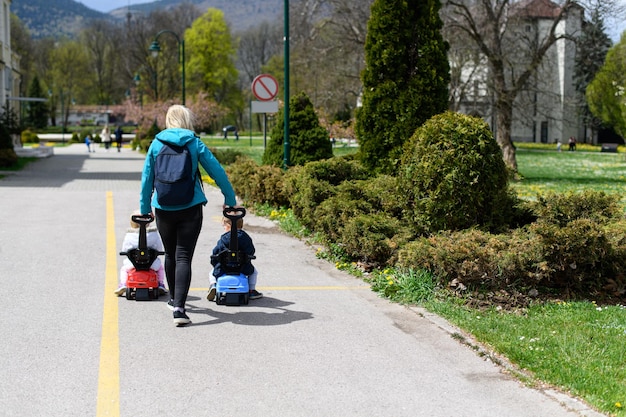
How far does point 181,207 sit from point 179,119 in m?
0.76

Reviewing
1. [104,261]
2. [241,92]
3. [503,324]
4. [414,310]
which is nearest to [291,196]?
[104,261]

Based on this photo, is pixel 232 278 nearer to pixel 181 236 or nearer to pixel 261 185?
pixel 181 236

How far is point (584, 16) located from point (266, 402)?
27668 millimetres

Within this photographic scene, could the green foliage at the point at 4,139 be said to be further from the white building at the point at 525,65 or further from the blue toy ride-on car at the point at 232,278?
the blue toy ride-on car at the point at 232,278

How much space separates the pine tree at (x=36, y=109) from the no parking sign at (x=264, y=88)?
79.1 m

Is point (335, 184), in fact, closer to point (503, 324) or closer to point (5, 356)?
point (503, 324)

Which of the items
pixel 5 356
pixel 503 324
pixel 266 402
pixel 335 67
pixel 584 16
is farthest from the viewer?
pixel 335 67

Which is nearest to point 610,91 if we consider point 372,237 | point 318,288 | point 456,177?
point 456,177

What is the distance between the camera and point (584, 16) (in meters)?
29.0

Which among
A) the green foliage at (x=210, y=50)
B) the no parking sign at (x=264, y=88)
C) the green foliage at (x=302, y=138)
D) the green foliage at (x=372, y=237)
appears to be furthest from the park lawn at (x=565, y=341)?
the green foliage at (x=210, y=50)

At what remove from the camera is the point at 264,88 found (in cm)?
1803

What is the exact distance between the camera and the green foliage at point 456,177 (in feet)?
28.1

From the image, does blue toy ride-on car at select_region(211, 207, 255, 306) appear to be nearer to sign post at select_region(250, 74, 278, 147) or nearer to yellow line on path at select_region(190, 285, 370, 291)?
yellow line on path at select_region(190, 285, 370, 291)

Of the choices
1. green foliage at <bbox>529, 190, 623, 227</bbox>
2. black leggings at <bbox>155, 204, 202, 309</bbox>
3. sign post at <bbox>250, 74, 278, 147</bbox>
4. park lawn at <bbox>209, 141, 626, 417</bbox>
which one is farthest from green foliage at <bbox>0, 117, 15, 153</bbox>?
park lawn at <bbox>209, 141, 626, 417</bbox>
